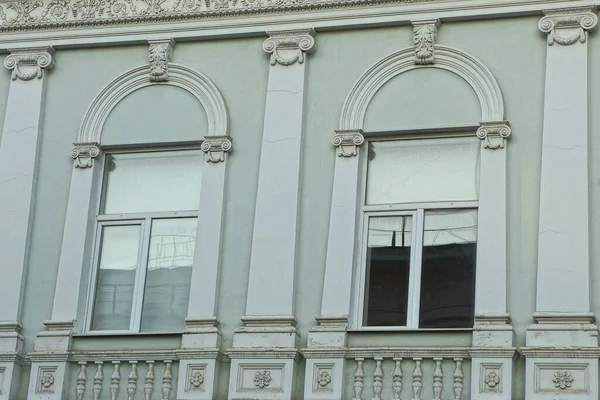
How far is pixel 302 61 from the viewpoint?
16188 millimetres

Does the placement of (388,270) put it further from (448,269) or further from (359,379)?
(359,379)

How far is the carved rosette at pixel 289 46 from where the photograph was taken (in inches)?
639

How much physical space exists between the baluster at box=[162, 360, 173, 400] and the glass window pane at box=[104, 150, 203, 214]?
197 cm

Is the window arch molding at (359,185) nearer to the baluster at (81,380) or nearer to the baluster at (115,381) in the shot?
the baluster at (115,381)

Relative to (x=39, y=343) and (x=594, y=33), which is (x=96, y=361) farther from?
(x=594, y=33)

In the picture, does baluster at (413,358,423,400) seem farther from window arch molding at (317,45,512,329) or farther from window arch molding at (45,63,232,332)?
window arch molding at (45,63,232,332)

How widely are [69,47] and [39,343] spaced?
12.4 feet

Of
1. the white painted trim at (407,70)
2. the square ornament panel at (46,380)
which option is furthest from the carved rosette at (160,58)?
the square ornament panel at (46,380)

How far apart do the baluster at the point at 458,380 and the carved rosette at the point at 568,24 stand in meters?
3.76

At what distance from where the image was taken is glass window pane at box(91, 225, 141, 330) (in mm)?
15969

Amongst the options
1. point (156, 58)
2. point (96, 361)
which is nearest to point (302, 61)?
point (156, 58)

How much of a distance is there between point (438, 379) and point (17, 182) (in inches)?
222

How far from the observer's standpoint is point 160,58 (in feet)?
54.7

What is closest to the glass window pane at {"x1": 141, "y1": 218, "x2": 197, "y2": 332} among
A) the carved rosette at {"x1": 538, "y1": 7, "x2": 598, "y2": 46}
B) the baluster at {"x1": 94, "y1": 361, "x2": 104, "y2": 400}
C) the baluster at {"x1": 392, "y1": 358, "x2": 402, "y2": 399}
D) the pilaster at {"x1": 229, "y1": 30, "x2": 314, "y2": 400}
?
the baluster at {"x1": 94, "y1": 361, "x2": 104, "y2": 400}
